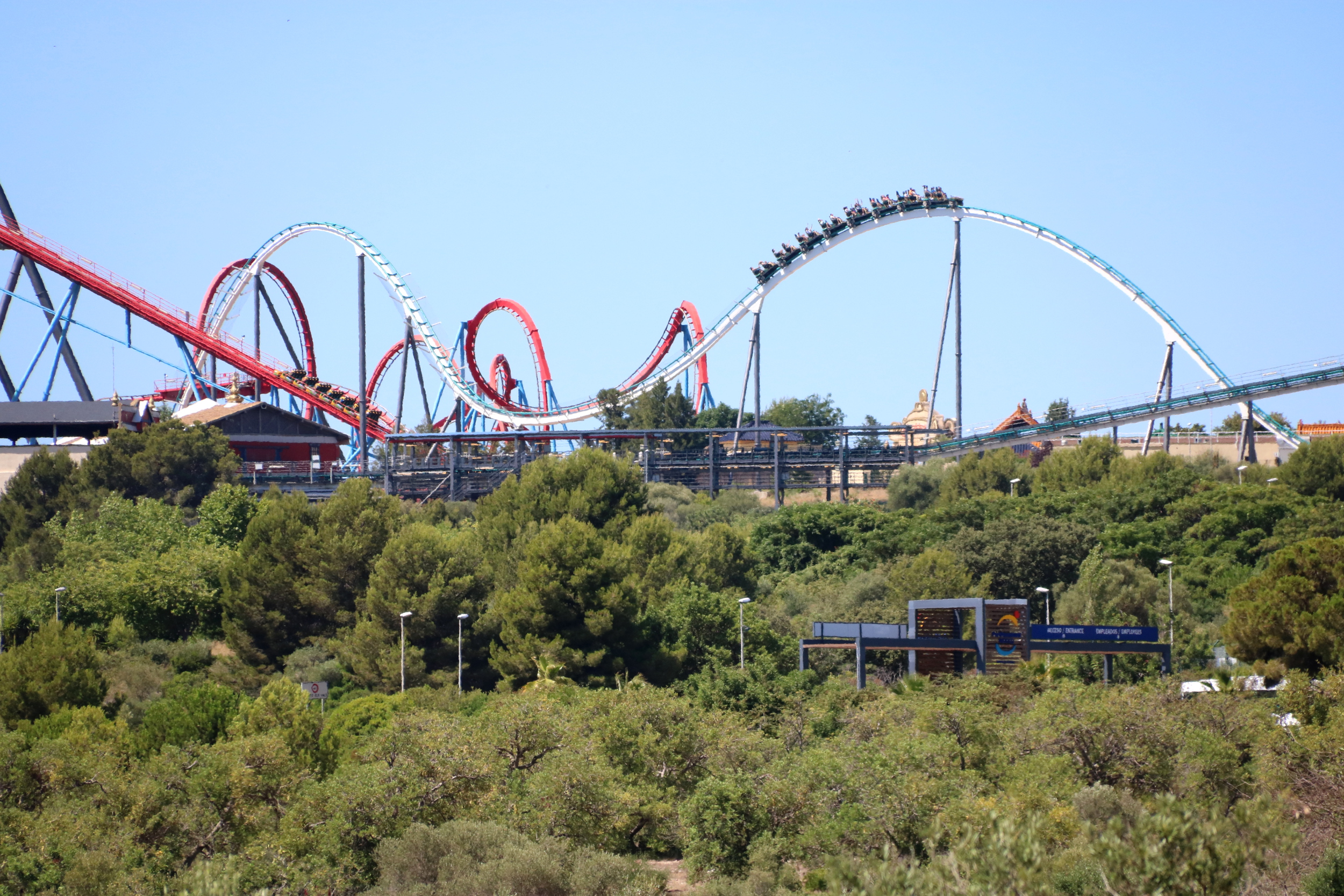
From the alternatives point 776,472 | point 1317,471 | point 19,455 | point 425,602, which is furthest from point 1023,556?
point 19,455

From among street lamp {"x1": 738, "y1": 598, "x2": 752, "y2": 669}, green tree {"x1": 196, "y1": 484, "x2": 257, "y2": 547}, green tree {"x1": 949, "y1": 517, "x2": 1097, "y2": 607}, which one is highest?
green tree {"x1": 196, "y1": 484, "x2": 257, "y2": 547}

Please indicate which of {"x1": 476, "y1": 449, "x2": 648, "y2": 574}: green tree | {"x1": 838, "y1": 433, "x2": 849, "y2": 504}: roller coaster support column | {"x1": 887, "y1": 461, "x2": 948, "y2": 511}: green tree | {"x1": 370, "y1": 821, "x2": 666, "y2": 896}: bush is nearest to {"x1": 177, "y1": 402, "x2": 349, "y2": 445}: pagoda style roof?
{"x1": 476, "y1": 449, "x2": 648, "y2": 574}: green tree

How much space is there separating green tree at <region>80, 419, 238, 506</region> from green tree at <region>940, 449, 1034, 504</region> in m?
29.2

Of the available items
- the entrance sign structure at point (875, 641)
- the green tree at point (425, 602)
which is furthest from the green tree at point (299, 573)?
the entrance sign structure at point (875, 641)

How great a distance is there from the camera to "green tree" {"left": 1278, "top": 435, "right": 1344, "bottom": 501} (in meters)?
56.0

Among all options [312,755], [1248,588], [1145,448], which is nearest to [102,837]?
[312,755]

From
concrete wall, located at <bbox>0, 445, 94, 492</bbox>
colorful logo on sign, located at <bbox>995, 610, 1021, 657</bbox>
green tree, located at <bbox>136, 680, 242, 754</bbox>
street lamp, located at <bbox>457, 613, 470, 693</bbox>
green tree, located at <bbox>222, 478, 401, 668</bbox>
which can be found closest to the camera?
green tree, located at <bbox>136, 680, 242, 754</bbox>

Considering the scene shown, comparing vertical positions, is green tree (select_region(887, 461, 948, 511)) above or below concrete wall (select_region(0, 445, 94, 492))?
below

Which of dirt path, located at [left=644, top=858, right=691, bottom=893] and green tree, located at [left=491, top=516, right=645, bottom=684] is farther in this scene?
green tree, located at [left=491, top=516, right=645, bottom=684]

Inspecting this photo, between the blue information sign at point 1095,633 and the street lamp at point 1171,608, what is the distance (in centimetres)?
382

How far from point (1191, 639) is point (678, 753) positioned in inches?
698

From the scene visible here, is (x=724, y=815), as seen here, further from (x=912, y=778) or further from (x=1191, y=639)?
(x=1191, y=639)

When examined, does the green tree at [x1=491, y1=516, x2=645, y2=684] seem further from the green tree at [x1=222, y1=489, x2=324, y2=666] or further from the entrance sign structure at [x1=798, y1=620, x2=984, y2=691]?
the green tree at [x1=222, y1=489, x2=324, y2=666]

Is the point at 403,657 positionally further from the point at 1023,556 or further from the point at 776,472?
the point at 776,472
